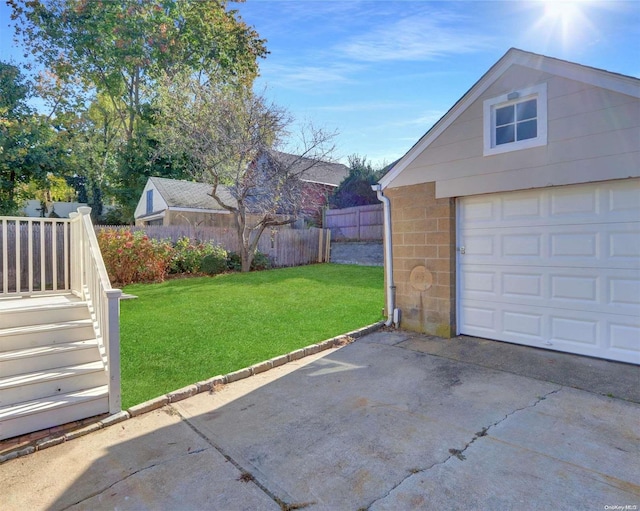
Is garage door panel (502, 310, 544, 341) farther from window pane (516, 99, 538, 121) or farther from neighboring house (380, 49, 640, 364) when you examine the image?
window pane (516, 99, 538, 121)

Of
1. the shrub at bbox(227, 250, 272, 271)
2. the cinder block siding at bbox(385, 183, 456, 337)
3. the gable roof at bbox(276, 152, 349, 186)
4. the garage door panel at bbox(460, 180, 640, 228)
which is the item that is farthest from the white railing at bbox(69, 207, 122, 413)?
the gable roof at bbox(276, 152, 349, 186)

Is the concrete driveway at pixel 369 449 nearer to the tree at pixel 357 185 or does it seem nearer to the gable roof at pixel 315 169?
the gable roof at pixel 315 169

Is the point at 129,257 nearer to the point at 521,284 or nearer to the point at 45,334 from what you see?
the point at 45,334

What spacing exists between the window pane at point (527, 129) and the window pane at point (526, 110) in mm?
69

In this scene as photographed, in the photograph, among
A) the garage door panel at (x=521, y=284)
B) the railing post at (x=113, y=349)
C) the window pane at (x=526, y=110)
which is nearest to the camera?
the railing post at (x=113, y=349)

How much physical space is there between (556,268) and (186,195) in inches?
659

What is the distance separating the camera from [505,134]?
5078 mm

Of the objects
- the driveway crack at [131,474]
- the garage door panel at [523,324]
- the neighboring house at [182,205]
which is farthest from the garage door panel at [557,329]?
the neighboring house at [182,205]

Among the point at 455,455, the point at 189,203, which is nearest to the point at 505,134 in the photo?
the point at 455,455

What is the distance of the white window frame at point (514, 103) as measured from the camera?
470 centimetres

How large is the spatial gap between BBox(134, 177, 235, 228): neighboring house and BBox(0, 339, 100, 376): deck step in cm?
1366

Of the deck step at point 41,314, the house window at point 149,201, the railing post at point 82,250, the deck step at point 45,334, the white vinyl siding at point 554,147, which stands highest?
the house window at point 149,201

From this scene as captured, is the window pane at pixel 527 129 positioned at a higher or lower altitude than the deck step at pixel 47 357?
higher

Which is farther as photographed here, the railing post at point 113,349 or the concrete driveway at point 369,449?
the railing post at point 113,349
